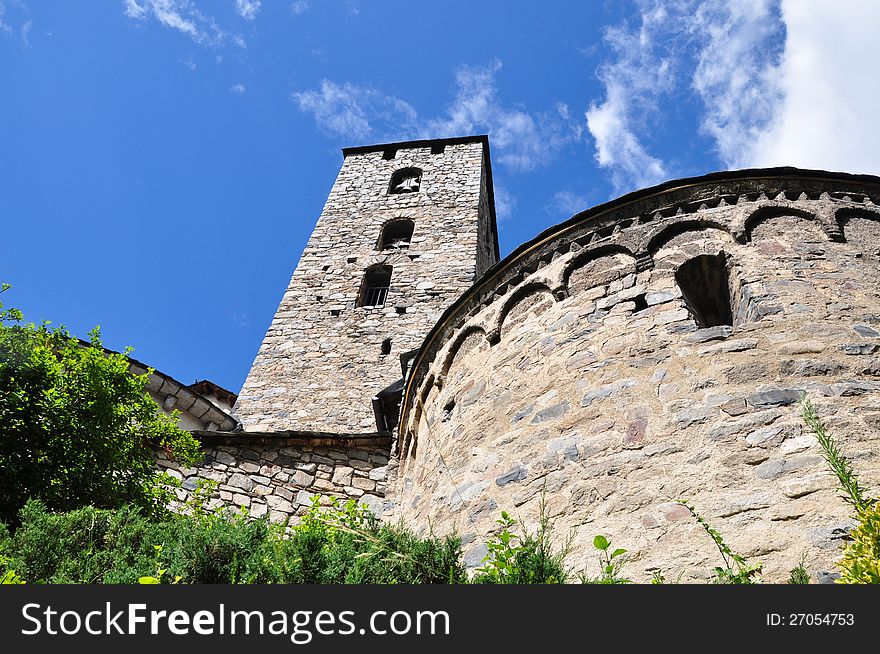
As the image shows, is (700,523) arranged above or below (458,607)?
above

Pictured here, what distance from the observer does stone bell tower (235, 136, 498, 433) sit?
40.5 ft

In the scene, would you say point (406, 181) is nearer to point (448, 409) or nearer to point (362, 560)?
point (448, 409)

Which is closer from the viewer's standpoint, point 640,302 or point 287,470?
point 640,302

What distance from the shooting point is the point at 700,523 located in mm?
3500

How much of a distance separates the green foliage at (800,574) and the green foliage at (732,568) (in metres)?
0.14

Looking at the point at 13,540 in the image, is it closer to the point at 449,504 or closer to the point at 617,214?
the point at 449,504

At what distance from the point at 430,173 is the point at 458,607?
1720 cm

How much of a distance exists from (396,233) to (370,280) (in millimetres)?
2135

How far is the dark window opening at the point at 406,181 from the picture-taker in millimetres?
18219

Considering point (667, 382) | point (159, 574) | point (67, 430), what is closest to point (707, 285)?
point (667, 382)

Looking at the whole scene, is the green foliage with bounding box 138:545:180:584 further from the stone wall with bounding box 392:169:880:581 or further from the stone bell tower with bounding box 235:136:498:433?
the stone bell tower with bounding box 235:136:498:433

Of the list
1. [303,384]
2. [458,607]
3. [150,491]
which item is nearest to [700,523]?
[458,607]

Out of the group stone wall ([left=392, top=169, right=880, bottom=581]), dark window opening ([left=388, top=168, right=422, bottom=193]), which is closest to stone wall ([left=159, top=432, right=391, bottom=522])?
stone wall ([left=392, top=169, right=880, bottom=581])

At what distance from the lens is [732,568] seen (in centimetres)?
321
